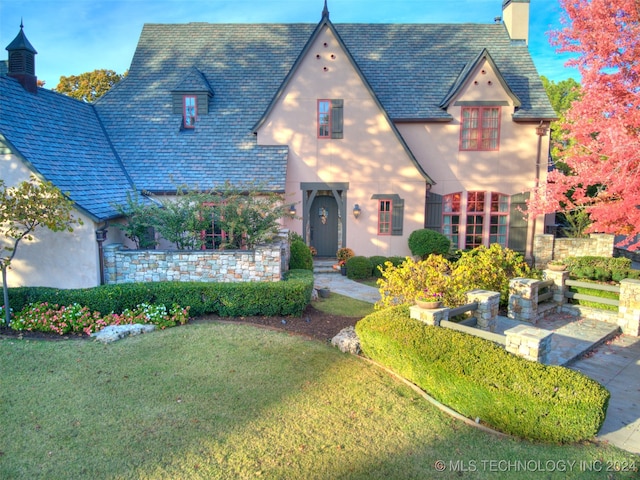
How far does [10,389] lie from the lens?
630 centimetres

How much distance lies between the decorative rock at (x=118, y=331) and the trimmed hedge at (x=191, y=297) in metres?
0.83

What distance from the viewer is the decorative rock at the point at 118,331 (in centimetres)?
833

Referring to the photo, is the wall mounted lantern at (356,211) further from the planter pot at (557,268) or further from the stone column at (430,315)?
the stone column at (430,315)

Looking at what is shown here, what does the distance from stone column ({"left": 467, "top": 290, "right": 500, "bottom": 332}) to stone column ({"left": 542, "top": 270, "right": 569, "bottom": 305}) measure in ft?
11.3

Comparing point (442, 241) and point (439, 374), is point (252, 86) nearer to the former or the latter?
point (442, 241)

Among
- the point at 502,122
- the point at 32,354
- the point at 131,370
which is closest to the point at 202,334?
the point at 131,370

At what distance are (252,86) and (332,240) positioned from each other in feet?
22.2

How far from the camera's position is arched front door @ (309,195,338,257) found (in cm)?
1623

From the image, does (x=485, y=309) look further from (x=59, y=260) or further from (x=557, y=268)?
(x=59, y=260)

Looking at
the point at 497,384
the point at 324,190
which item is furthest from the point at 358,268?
the point at 497,384

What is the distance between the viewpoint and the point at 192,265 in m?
10.7

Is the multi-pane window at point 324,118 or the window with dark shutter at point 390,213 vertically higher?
the multi-pane window at point 324,118

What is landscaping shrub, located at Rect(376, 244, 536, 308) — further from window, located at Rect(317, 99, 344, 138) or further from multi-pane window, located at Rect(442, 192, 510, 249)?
window, located at Rect(317, 99, 344, 138)

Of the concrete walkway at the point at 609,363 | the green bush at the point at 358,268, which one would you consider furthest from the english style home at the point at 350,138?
the concrete walkway at the point at 609,363
